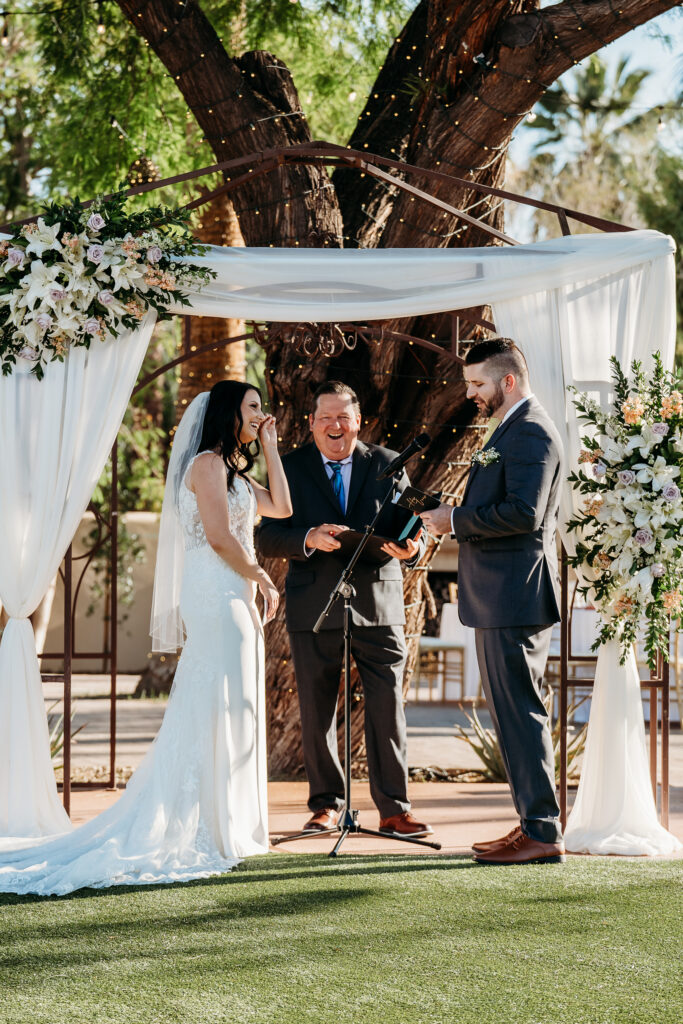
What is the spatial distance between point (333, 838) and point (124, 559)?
12.0m

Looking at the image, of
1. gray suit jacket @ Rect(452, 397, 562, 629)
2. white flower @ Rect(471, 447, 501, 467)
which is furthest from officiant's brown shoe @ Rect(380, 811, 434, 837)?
white flower @ Rect(471, 447, 501, 467)

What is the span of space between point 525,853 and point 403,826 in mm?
737

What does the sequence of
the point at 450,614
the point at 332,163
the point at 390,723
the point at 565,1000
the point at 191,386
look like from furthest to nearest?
1. the point at 450,614
2. the point at 191,386
3. the point at 332,163
4. the point at 390,723
5. the point at 565,1000

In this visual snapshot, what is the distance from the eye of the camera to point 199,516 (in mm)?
5016

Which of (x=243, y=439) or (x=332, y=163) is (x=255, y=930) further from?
(x=332, y=163)

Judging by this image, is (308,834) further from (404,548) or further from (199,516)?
(199,516)

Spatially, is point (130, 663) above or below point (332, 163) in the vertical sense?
below

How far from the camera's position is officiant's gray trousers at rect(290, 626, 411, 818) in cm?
546

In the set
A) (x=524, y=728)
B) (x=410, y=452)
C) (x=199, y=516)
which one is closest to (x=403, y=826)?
(x=524, y=728)

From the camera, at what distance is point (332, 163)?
19.5ft

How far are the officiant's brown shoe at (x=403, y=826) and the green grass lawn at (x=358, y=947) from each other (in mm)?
513

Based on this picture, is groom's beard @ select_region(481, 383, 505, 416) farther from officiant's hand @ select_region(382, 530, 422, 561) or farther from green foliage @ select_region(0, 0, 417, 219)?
green foliage @ select_region(0, 0, 417, 219)

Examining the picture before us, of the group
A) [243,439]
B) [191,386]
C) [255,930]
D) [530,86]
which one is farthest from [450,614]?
[255,930]

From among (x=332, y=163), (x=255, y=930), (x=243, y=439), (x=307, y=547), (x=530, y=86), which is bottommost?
(x=255, y=930)
